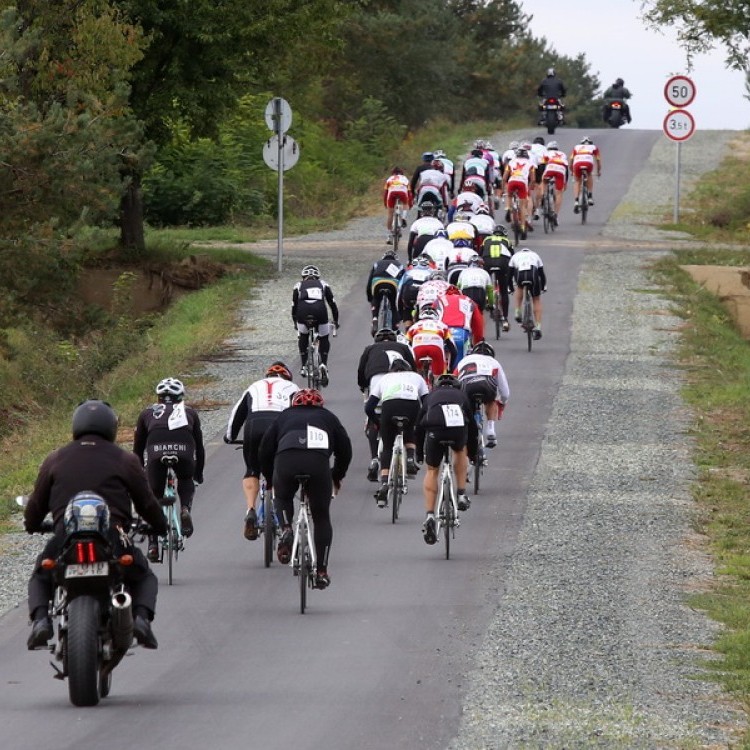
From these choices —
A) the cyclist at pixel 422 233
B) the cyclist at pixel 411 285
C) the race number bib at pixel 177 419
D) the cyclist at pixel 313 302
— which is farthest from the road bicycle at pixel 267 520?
the cyclist at pixel 422 233

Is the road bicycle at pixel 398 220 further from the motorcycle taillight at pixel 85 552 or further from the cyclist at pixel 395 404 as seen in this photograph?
the motorcycle taillight at pixel 85 552

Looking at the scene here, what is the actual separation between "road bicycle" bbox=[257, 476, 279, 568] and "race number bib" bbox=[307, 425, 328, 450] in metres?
1.60

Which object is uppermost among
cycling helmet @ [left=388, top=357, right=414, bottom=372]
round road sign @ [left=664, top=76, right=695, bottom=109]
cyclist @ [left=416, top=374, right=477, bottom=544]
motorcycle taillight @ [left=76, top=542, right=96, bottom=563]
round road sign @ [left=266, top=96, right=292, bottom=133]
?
round road sign @ [left=664, top=76, right=695, bottom=109]

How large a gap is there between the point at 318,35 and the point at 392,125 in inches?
996

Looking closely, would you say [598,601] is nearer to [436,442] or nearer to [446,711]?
[436,442]

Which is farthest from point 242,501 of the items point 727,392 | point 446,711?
point 727,392

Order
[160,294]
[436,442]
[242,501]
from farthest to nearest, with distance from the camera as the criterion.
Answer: [160,294], [242,501], [436,442]

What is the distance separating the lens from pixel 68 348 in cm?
3372

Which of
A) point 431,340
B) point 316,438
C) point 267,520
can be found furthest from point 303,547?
point 431,340

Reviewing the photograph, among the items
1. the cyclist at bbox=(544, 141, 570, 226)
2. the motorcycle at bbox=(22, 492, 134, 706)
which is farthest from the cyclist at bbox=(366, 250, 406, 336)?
the motorcycle at bbox=(22, 492, 134, 706)

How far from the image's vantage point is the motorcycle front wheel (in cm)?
1070

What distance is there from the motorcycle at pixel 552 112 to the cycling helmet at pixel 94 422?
156ft

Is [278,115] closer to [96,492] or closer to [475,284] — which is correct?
[475,284]

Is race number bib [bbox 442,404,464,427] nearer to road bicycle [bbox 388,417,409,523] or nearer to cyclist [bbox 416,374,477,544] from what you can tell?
cyclist [bbox 416,374,477,544]
